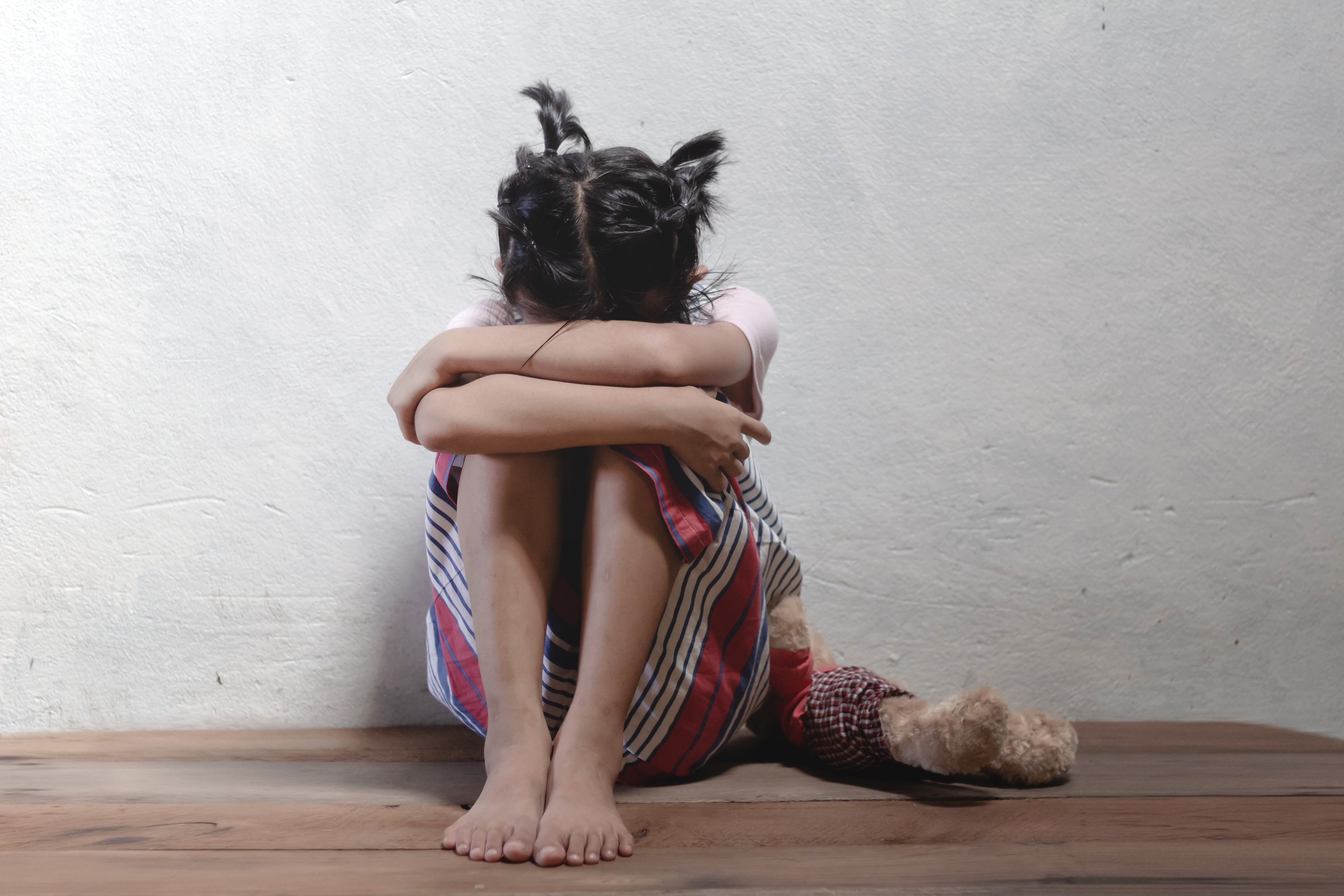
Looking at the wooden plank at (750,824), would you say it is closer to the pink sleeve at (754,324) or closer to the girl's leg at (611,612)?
the girl's leg at (611,612)

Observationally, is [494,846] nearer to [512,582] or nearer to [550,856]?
[550,856]

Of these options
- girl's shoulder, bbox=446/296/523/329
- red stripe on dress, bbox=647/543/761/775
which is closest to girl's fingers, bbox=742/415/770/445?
red stripe on dress, bbox=647/543/761/775

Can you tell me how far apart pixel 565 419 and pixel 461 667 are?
297 mm

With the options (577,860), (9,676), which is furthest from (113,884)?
(9,676)

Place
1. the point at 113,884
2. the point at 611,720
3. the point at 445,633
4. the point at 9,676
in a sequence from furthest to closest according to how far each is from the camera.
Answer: the point at 9,676
the point at 445,633
the point at 611,720
the point at 113,884

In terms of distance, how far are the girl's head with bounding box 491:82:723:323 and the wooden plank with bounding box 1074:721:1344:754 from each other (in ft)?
2.47

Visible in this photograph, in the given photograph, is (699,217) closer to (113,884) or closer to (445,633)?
(445,633)

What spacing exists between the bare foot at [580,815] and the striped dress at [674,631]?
0.33 ft

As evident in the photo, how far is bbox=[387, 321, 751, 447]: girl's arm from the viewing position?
0.84 meters

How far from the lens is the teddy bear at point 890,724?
2.70ft

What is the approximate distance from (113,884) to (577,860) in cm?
33

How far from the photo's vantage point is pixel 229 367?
1.22 m

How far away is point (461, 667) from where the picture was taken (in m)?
0.91

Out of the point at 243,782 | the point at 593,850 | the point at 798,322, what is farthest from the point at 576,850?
the point at 798,322
